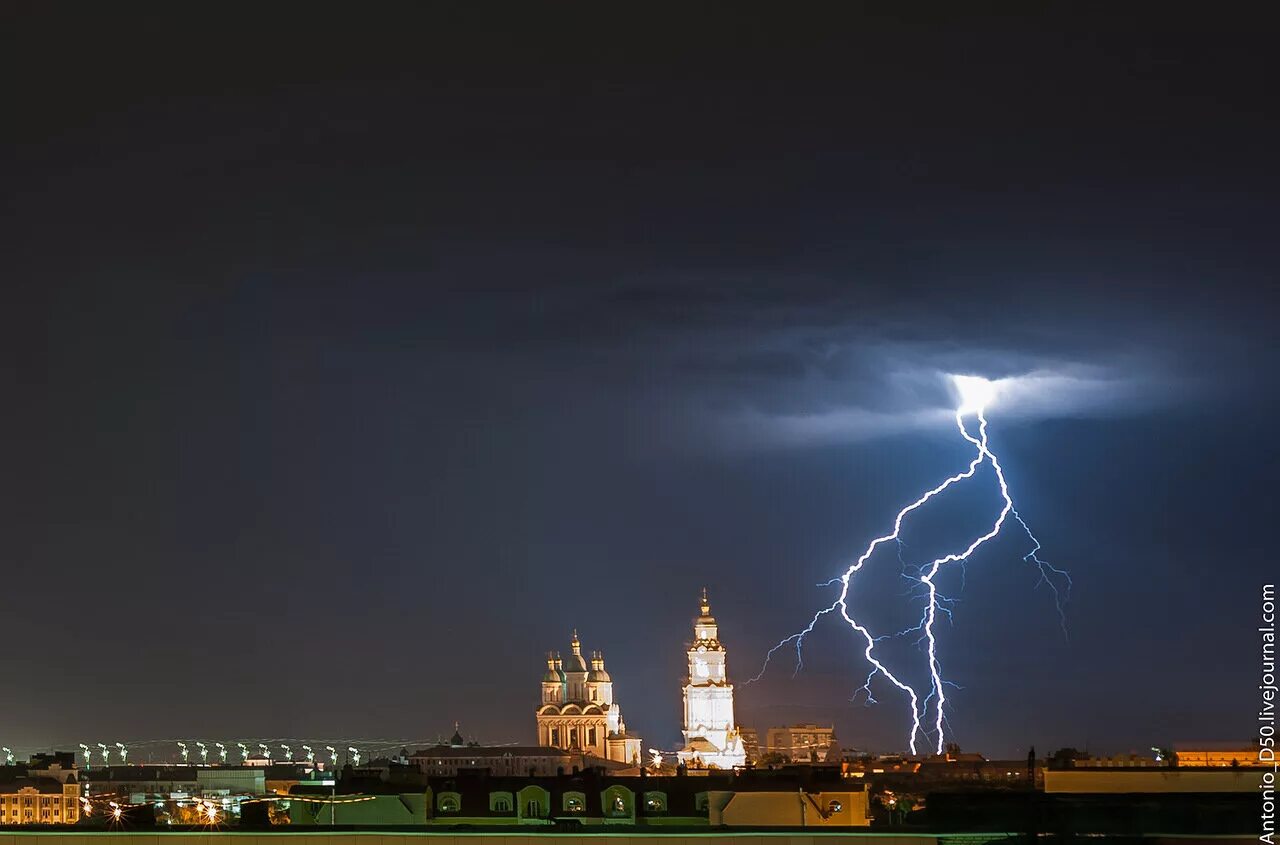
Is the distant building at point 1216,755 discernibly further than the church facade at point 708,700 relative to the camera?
No

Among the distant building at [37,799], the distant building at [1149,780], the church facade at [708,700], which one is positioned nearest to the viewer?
the distant building at [1149,780]

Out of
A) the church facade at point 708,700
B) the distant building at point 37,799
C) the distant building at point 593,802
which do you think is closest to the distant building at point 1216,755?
the distant building at point 593,802

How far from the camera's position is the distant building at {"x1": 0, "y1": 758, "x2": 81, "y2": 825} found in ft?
376

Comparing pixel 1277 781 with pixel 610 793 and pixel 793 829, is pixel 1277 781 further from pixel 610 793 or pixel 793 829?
pixel 610 793

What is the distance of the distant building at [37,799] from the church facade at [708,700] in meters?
65.9

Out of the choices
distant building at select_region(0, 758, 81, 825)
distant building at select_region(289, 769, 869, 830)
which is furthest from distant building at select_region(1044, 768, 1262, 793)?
distant building at select_region(0, 758, 81, 825)

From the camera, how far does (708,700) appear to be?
191375 mm

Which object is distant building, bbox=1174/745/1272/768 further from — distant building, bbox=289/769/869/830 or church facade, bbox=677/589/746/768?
church facade, bbox=677/589/746/768

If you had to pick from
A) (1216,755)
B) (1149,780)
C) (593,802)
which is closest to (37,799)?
(593,802)

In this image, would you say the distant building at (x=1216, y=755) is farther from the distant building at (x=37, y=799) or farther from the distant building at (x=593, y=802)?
the distant building at (x=37, y=799)

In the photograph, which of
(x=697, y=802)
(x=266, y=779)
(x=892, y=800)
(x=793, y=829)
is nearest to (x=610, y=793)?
(x=697, y=802)

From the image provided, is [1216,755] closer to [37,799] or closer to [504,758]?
[37,799]

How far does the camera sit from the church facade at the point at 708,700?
604 feet

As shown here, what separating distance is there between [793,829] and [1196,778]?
12792 millimetres
